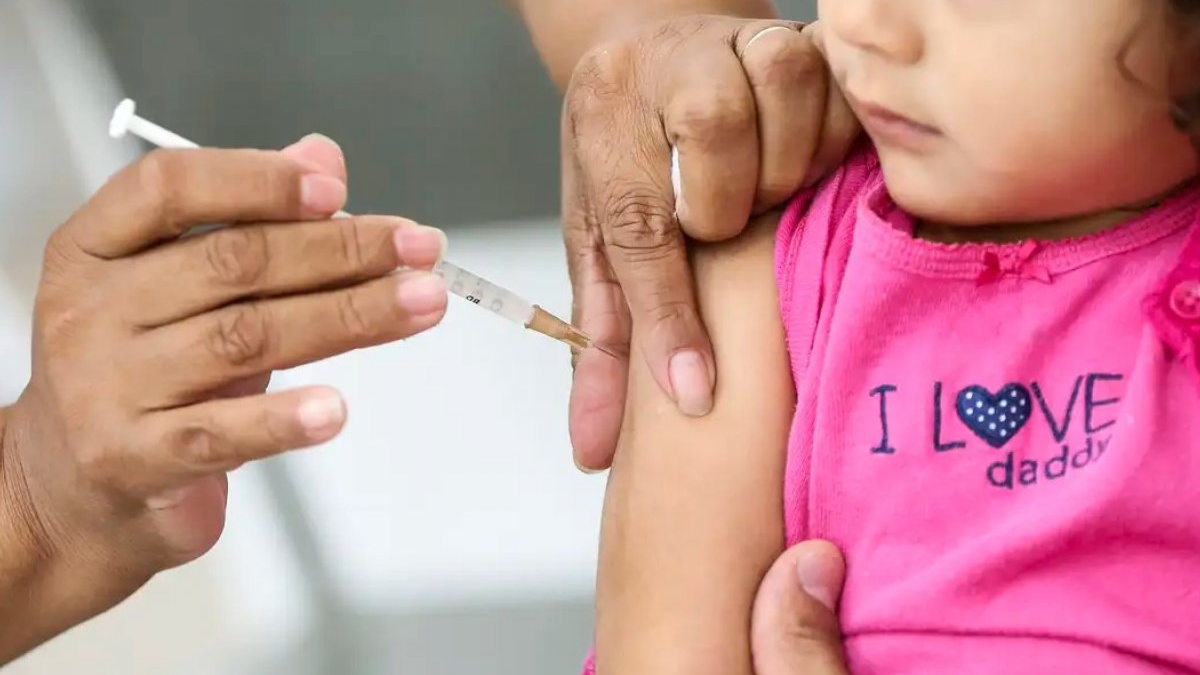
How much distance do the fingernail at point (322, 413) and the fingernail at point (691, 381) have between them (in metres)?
0.22

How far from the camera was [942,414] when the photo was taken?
0.75 meters


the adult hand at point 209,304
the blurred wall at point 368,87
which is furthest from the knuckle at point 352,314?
the blurred wall at point 368,87

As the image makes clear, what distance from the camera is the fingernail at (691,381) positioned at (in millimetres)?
809

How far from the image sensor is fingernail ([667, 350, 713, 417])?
809 millimetres

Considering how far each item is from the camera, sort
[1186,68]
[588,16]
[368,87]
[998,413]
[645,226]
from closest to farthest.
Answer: [1186,68]
[998,413]
[645,226]
[588,16]
[368,87]

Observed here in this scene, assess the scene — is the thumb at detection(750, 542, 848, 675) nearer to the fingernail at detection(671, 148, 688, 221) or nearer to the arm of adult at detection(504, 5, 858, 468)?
the arm of adult at detection(504, 5, 858, 468)

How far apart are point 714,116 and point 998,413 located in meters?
0.25

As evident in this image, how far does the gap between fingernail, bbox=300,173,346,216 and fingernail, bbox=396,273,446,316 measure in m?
0.06

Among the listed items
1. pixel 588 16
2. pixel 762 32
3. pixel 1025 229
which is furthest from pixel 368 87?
pixel 1025 229

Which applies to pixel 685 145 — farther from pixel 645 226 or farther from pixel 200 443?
pixel 200 443

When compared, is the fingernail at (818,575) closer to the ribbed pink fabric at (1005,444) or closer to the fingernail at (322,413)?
the ribbed pink fabric at (1005,444)

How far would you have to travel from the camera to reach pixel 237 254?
0.73 m

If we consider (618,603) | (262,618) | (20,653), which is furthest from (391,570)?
(618,603)

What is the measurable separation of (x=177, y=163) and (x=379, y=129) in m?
1.11
